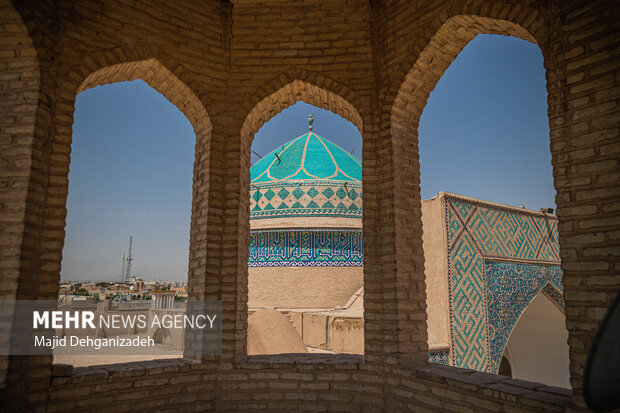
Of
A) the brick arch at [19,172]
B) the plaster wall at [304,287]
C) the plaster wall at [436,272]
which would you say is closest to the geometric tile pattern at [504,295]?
the plaster wall at [436,272]

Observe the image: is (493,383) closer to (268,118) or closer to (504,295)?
(268,118)

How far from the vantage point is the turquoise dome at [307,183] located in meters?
15.3

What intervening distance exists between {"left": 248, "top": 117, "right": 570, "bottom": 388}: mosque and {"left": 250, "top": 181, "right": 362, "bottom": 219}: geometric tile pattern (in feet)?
0.12

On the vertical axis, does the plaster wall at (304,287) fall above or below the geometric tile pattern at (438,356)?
above

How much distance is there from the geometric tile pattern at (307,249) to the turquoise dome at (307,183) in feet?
2.34

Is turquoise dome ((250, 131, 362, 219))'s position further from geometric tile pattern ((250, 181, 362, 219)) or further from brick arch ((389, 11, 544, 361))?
brick arch ((389, 11, 544, 361))

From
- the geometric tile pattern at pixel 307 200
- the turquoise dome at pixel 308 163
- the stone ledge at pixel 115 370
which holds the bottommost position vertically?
the stone ledge at pixel 115 370

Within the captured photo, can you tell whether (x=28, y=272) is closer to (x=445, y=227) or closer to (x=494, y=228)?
(x=445, y=227)

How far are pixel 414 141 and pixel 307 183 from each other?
10.4 meters

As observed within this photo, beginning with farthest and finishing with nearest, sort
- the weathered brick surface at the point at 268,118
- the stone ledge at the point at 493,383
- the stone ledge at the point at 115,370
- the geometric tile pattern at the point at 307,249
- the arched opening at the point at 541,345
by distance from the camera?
the geometric tile pattern at the point at 307,249
the arched opening at the point at 541,345
the stone ledge at the point at 115,370
the stone ledge at the point at 493,383
the weathered brick surface at the point at 268,118

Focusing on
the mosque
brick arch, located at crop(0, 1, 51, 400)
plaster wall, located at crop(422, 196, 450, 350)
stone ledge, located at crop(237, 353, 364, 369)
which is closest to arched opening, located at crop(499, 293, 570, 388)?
the mosque

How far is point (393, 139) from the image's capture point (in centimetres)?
518

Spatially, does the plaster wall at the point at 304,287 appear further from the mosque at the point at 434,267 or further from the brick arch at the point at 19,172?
the brick arch at the point at 19,172

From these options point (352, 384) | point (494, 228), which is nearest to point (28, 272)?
point (352, 384)
